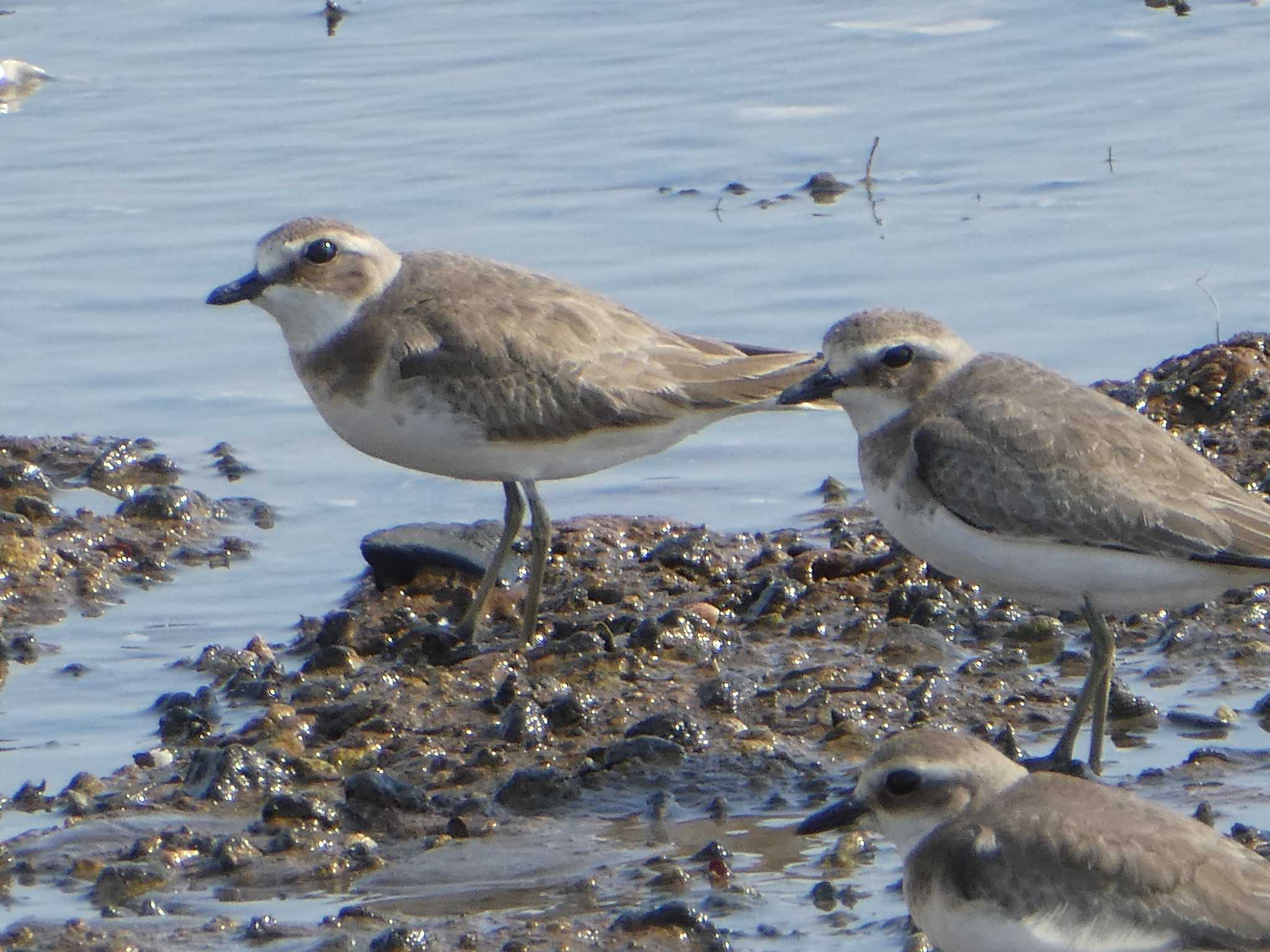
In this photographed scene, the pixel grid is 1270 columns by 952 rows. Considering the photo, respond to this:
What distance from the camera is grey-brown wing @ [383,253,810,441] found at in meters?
8.70

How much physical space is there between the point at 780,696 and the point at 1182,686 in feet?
4.85

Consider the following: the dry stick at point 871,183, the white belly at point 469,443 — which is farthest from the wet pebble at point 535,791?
the dry stick at point 871,183

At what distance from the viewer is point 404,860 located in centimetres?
678

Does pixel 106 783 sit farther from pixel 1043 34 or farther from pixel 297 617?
pixel 1043 34

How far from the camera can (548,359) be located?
8875mm

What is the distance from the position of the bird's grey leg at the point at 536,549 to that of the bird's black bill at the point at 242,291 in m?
1.36

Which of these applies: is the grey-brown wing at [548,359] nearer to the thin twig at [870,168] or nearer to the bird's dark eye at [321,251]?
the bird's dark eye at [321,251]

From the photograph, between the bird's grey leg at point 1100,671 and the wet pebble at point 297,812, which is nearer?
the wet pebble at point 297,812

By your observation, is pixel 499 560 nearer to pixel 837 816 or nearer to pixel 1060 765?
pixel 1060 765

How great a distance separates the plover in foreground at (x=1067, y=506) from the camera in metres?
7.30

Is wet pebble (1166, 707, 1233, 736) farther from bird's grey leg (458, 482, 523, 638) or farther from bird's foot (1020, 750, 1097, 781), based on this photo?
bird's grey leg (458, 482, 523, 638)

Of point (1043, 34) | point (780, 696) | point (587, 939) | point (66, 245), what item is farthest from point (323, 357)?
point (1043, 34)

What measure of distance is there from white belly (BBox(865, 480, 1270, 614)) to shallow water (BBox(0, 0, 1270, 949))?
553 millimetres

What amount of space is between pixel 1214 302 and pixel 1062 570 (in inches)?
194
